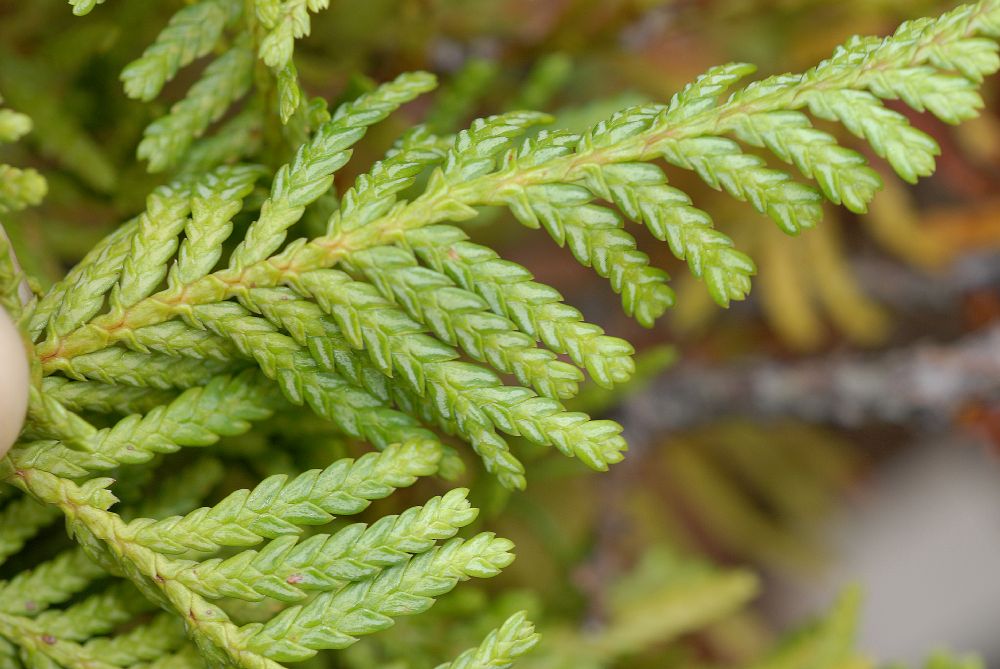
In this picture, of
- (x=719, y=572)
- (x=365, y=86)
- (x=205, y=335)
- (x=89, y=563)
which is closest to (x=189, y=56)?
(x=365, y=86)

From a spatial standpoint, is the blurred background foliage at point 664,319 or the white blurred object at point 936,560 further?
the white blurred object at point 936,560

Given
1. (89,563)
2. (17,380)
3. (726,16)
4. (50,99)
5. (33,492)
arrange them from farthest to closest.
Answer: (726,16) < (50,99) < (89,563) < (33,492) < (17,380)

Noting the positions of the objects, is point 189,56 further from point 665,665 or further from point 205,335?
point 665,665

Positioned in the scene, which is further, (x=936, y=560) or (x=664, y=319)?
(x=936, y=560)

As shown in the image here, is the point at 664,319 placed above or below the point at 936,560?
above

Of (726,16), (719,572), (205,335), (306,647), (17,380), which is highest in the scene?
(726,16)
